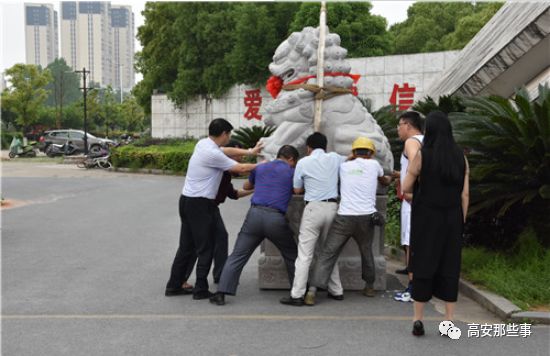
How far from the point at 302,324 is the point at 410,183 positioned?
56.1 inches

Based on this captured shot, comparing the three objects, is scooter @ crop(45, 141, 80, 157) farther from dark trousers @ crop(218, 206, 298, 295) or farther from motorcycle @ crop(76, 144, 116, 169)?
dark trousers @ crop(218, 206, 298, 295)

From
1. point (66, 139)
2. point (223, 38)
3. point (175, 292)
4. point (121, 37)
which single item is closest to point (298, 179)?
point (175, 292)

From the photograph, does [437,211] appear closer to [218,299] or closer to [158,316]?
[218,299]

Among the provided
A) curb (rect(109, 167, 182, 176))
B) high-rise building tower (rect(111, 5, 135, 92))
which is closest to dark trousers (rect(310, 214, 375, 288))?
curb (rect(109, 167, 182, 176))

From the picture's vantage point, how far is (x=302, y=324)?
4.53m

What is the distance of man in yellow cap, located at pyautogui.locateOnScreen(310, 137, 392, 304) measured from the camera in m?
4.96

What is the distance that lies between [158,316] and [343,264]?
6.09 feet

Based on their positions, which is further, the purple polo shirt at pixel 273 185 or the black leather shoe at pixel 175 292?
the black leather shoe at pixel 175 292

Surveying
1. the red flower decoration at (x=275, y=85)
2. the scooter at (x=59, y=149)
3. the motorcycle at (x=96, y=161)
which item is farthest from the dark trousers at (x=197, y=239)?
the scooter at (x=59, y=149)

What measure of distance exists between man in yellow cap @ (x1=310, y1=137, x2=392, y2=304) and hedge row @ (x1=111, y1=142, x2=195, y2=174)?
45.9ft

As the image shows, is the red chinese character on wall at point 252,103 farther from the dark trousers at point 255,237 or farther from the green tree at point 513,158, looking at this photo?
the dark trousers at point 255,237

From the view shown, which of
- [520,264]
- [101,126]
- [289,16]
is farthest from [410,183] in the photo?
[101,126]

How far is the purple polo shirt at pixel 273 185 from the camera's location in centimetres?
503

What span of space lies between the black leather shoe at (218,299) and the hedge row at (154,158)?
13794mm
